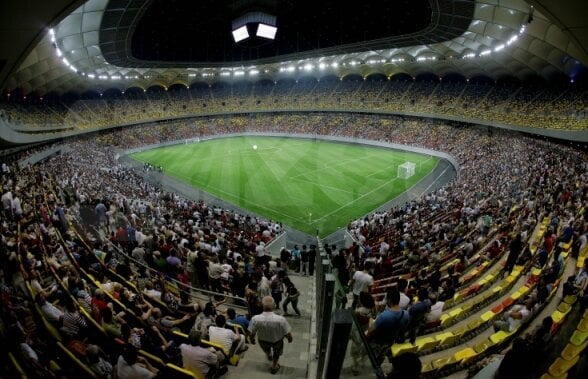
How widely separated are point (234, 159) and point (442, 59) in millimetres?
33375

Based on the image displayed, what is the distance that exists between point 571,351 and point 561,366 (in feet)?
1.45

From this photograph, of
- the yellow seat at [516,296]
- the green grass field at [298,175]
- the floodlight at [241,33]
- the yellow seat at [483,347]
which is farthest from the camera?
the floodlight at [241,33]

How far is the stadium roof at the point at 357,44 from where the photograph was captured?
590cm

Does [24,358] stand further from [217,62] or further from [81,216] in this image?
[217,62]

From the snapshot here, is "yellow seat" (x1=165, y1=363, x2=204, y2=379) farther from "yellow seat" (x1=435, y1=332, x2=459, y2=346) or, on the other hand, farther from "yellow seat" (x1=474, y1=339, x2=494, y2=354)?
"yellow seat" (x1=474, y1=339, x2=494, y2=354)

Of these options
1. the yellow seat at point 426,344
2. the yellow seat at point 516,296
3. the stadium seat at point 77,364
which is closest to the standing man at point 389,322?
the yellow seat at point 426,344

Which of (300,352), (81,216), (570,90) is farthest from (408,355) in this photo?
(570,90)

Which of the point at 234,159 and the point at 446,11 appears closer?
the point at 446,11

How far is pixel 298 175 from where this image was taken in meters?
35.0

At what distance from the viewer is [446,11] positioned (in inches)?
1111

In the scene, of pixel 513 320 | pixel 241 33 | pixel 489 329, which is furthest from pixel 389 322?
pixel 241 33

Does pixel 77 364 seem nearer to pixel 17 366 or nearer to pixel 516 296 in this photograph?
pixel 17 366

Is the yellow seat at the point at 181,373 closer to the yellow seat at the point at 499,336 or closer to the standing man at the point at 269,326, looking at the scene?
the standing man at the point at 269,326

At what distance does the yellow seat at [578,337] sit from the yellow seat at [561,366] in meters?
0.63
